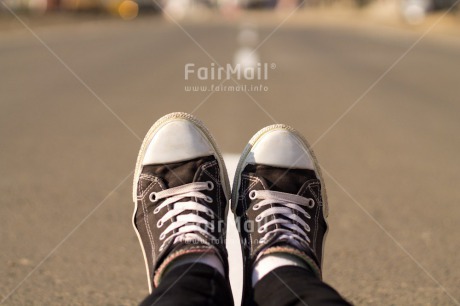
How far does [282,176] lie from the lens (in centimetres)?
255

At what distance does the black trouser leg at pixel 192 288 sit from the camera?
1.74 meters

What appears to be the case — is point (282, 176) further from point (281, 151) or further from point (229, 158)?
point (229, 158)

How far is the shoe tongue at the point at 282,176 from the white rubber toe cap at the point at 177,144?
19cm

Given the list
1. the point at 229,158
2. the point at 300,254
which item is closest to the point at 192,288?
the point at 300,254

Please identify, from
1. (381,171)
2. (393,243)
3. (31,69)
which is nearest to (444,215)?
(393,243)

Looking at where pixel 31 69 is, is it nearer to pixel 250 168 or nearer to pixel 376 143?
pixel 376 143

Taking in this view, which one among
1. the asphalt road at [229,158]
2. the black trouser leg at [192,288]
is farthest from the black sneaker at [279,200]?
the asphalt road at [229,158]

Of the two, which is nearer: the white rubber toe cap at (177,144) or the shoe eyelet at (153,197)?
the shoe eyelet at (153,197)

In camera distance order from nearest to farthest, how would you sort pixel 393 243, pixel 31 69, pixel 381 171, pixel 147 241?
pixel 147 241 < pixel 393 243 < pixel 381 171 < pixel 31 69

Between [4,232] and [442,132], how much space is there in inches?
150

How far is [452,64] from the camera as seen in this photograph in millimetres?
11938

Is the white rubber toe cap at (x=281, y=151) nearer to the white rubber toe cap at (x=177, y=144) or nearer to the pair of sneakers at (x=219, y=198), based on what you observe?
the pair of sneakers at (x=219, y=198)

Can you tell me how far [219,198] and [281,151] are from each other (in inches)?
13.2

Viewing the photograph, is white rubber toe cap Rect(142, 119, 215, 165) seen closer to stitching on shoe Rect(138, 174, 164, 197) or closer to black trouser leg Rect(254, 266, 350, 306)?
stitching on shoe Rect(138, 174, 164, 197)
